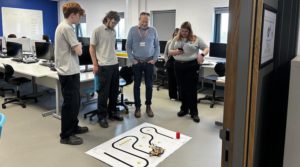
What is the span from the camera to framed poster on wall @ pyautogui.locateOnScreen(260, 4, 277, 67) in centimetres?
113

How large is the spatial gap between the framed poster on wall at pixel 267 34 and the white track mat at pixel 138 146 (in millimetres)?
1635

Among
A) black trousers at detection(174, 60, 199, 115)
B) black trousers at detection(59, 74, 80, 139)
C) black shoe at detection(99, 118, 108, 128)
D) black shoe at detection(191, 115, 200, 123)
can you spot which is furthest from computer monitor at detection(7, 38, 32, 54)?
black shoe at detection(191, 115, 200, 123)

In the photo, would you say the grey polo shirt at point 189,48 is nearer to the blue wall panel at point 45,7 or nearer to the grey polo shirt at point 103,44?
the grey polo shirt at point 103,44

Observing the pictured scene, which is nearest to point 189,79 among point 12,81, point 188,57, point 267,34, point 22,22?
point 188,57

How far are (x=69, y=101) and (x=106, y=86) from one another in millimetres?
655

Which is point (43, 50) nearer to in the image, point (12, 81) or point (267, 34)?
point (12, 81)

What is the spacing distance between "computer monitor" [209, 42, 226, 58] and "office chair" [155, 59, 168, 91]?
42.7 inches

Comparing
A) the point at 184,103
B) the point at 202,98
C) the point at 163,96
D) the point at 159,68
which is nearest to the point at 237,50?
the point at 184,103

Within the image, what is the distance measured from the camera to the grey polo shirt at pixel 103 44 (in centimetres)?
325

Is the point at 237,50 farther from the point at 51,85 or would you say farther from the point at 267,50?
the point at 51,85

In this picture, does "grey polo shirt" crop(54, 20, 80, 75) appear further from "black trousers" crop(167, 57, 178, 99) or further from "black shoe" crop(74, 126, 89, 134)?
"black trousers" crop(167, 57, 178, 99)

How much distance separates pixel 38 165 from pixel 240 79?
89.4 inches

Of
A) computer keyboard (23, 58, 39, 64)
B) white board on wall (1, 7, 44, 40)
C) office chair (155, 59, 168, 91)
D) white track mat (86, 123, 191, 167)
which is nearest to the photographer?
white track mat (86, 123, 191, 167)

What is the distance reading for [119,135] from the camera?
126 inches
